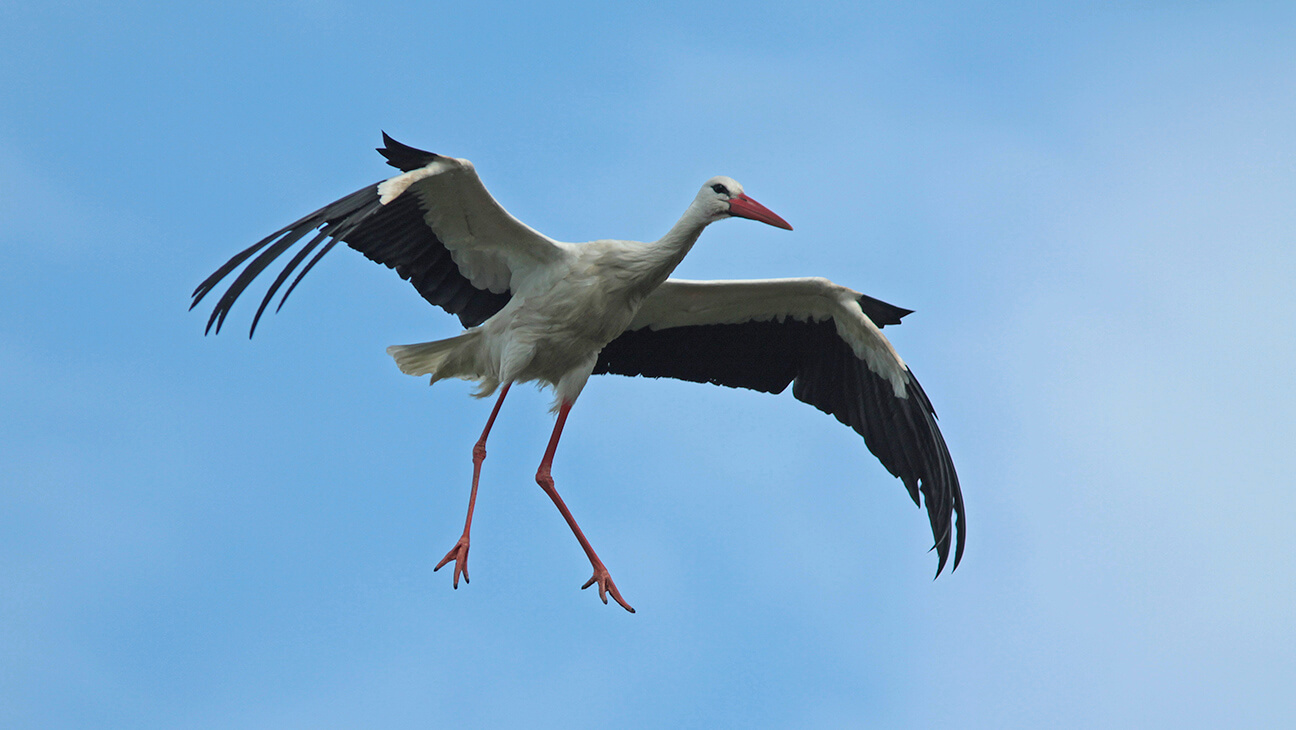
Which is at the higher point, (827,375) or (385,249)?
(385,249)

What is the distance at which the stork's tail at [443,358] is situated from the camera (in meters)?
9.81

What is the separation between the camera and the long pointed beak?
368 inches

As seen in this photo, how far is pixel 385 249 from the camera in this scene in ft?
31.7

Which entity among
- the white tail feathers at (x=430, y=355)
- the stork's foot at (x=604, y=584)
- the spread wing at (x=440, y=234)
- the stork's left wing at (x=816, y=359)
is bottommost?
the stork's foot at (x=604, y=584)

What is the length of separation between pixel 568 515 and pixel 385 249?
6.90 feet

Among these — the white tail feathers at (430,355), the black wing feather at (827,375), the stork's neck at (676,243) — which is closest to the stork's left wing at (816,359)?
the black wing feather at (827,375)

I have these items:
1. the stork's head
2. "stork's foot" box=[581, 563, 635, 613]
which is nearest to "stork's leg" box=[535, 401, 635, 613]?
"stork's foot" box=[581, 563, 635, 613]

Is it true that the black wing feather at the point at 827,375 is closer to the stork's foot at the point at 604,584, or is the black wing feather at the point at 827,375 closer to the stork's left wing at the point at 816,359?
the stork's left wing at the point at 816,359

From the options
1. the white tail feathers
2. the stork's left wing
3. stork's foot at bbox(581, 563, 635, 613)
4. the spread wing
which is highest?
the spread wing

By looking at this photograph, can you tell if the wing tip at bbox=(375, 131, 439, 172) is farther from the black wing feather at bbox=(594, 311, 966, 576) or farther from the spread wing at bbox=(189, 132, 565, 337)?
the black wing feather at bbox=(594, 311, 966, 576)

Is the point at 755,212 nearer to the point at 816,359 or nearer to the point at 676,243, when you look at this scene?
the point at 676,243

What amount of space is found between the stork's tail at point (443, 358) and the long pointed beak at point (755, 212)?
1.84 meters

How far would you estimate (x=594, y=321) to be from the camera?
941 cm

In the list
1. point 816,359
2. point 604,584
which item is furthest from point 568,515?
point 816,359
